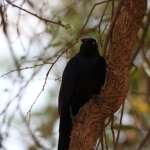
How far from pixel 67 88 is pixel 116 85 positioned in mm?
629

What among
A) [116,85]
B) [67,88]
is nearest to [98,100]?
[116,85]

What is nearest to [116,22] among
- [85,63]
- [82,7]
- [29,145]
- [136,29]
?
[136,29]

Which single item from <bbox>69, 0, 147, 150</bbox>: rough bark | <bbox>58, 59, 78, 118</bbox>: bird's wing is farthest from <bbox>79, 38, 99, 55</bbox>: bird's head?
<bbox>69, 0, 147, 150</bbox>: rough bark

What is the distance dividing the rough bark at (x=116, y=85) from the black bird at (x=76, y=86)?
0.40 m

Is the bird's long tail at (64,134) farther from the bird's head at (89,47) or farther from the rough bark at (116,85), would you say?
the bird's head at (89,47)

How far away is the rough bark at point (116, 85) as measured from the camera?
10.5 ft

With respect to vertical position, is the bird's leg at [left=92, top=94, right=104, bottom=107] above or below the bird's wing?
below

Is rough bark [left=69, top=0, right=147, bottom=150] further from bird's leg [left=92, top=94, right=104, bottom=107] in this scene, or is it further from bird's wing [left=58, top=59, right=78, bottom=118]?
bird's wing [left=58, top=59, right=78, bottom=118]

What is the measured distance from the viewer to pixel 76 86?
3.78 m

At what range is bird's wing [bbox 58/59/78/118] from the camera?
3.69m

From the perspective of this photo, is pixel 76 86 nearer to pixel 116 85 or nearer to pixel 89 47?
pixel 89 47

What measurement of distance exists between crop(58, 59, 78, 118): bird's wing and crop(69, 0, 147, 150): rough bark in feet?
1.48

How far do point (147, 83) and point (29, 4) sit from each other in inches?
98.0

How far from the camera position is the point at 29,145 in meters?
5.77
